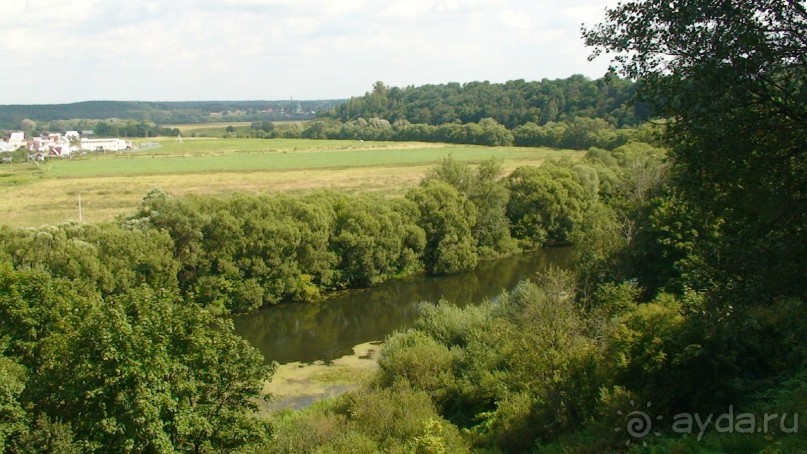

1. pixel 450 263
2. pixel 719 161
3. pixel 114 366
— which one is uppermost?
pixel 719 161

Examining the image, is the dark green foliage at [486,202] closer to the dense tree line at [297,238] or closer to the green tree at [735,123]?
the dense tree line at [297,238]

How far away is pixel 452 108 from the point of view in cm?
14388

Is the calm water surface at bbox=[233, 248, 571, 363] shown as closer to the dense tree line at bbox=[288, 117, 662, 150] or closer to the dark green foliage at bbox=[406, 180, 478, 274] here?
the dark green foliage at bbox=[406, 180, 478, 274]

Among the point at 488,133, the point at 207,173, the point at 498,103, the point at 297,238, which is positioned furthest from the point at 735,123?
the point at 498,103

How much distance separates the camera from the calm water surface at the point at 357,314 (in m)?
31.0

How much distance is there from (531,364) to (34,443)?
35.7 ft

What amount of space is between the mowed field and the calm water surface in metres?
21.1

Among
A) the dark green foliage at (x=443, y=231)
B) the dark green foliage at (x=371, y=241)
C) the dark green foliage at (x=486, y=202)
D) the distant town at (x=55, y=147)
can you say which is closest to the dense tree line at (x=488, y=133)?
the dark green foliage at (x=486, y=202)

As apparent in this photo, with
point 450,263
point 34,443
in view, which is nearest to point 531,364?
point 34,443

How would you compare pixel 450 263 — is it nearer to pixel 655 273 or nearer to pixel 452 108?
pixel 655 273

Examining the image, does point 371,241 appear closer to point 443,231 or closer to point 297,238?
point 297,238

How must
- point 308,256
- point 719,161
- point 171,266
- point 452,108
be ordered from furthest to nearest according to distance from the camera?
point 452,108 → point 308,256 → point 171,266 → point 719,161

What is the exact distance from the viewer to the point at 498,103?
136 m

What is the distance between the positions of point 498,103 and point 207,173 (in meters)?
72.5
